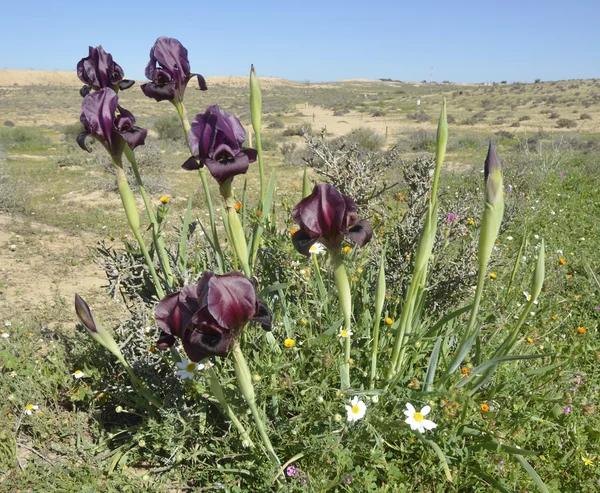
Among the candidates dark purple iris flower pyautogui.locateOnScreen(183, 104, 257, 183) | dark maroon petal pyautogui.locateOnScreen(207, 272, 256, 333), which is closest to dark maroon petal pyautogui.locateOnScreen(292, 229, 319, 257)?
dark maroon petal pyautogui.locateOnScreen(207, 272, 256, 333)

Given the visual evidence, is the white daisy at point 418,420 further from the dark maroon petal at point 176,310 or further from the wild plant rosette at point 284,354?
the dark maroon petal at point 176,310

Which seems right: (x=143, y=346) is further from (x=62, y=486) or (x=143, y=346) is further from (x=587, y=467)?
(x=587, y=467)

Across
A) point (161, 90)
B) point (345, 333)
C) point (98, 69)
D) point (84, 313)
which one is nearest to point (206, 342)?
point (84, 313)

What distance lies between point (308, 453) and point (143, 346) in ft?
3.32

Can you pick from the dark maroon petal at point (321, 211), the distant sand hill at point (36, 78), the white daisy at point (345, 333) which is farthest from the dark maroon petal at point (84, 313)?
the distant sand hill at point (36, 78)

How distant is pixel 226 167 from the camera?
146 cm

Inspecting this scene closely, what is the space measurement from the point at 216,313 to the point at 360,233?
19.9 inches

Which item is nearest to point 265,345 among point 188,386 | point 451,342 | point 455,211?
point 188,386

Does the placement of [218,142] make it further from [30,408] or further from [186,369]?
[30,408]

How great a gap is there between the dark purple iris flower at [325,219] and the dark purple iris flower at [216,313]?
24cm

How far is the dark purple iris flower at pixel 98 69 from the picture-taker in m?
1.86

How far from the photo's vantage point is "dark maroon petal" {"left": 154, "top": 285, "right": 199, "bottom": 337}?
3.99ft

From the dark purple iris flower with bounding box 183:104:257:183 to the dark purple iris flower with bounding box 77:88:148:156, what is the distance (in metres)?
0.38

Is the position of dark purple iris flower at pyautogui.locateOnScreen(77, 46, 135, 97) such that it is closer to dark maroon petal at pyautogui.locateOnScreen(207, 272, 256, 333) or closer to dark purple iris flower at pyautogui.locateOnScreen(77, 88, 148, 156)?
dark purple iris flower at pyautogui.locateOnScreen(77, 88, 148, 156)
